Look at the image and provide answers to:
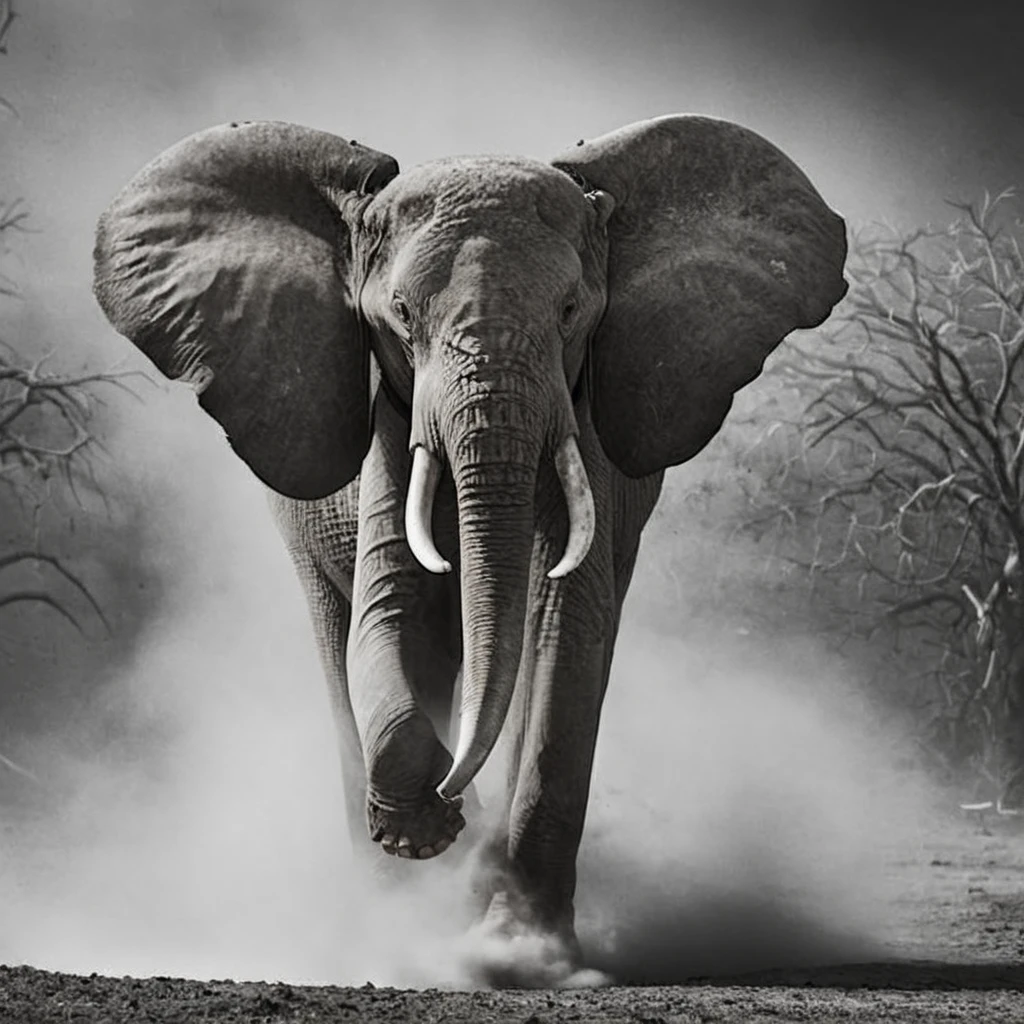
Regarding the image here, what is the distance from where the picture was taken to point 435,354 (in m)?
4.88

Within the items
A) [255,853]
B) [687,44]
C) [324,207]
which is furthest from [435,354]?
[687,44]

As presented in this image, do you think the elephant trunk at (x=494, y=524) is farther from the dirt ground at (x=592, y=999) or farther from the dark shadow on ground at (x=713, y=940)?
the dark shadow on ground at (x=713, y=940)

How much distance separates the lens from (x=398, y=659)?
198 inches

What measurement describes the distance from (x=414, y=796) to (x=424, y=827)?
68 millimetres

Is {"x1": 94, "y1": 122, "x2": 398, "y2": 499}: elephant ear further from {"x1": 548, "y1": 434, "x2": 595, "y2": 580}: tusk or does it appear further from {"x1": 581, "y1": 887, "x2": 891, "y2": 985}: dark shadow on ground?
{"x1": 581, "y1": 887, "x2": 891, "y2": 985}: dark shadow on ground

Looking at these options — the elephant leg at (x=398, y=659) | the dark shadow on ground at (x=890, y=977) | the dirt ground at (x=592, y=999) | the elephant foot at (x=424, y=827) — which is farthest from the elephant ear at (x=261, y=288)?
the dark shadow on ground at (x=890, y=977)

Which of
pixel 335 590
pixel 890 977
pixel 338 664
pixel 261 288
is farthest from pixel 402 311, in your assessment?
pixel 890 977

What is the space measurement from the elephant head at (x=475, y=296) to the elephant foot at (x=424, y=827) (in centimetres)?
34

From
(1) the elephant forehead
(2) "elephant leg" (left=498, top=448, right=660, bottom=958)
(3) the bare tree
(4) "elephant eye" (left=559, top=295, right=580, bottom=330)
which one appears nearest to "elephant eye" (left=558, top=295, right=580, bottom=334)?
(4) "elephant eye" (left=559, top=295, right=580, bottom=330)

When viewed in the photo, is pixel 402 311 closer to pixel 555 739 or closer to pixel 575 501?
pixel 575 501

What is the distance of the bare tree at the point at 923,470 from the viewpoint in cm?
1374

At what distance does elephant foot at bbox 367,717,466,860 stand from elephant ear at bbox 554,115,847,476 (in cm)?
→ 102

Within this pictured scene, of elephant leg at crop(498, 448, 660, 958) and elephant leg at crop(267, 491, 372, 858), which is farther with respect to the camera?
elephant leg at crop(267, 491, 372, 858)

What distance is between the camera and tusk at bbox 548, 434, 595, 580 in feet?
15.7
